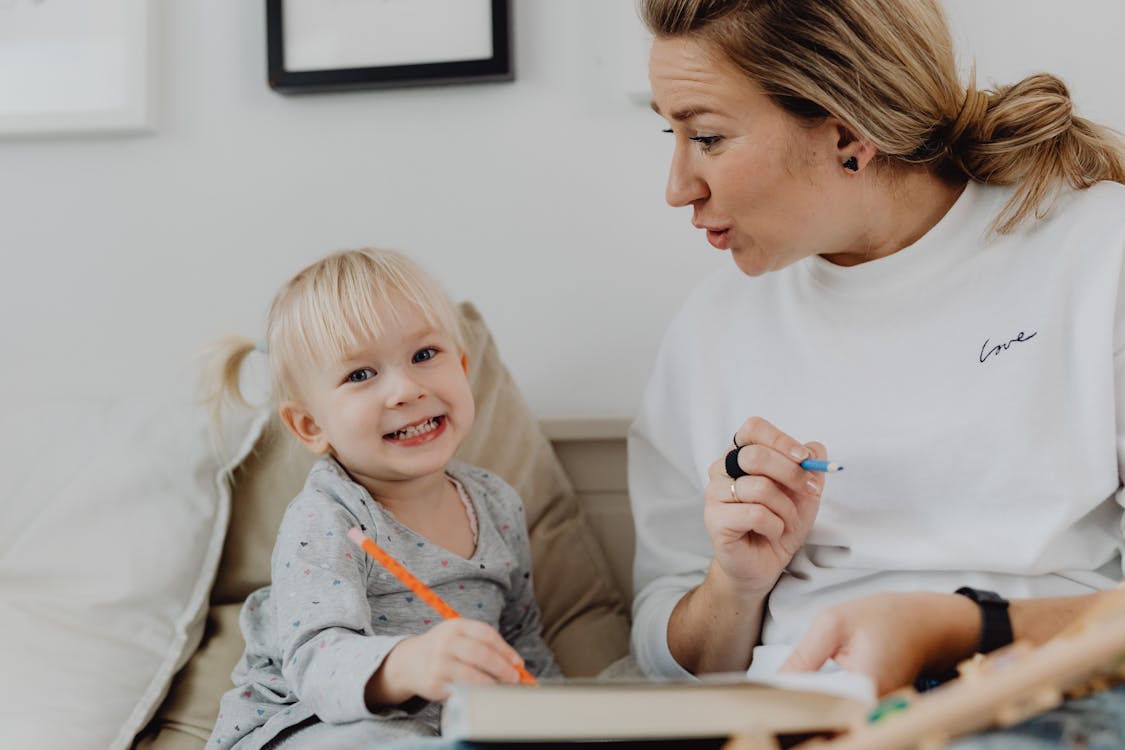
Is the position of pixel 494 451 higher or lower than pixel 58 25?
lower

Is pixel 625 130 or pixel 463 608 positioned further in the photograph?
pixel 625 130

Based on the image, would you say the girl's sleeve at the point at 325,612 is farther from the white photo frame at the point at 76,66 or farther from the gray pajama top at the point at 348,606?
the white photo frame at the point at 76,66

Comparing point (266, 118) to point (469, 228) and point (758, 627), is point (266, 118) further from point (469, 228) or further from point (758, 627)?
point (758, 627)

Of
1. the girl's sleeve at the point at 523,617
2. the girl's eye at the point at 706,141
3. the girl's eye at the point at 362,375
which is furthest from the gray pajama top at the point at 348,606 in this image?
the girl's eye at the point at 706,141

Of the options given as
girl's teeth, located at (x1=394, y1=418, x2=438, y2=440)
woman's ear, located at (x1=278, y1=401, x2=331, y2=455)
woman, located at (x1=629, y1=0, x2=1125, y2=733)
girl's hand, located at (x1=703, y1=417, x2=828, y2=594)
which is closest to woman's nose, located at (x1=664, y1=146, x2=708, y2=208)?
woman, located at (x1=629, y1=0, x2=1125, y2=733)

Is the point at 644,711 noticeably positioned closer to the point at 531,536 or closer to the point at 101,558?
the point at 531,536

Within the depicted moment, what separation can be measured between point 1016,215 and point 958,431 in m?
0.23

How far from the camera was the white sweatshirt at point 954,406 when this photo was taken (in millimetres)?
1021

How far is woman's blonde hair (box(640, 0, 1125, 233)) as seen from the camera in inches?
41.7

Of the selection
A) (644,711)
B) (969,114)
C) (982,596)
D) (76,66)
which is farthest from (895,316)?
(76,66)

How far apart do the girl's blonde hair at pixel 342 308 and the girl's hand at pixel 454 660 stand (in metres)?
0.36

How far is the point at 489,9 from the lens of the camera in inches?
60.4

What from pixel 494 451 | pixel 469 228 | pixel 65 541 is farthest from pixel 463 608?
pixel 469 228

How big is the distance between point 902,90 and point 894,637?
546mm
